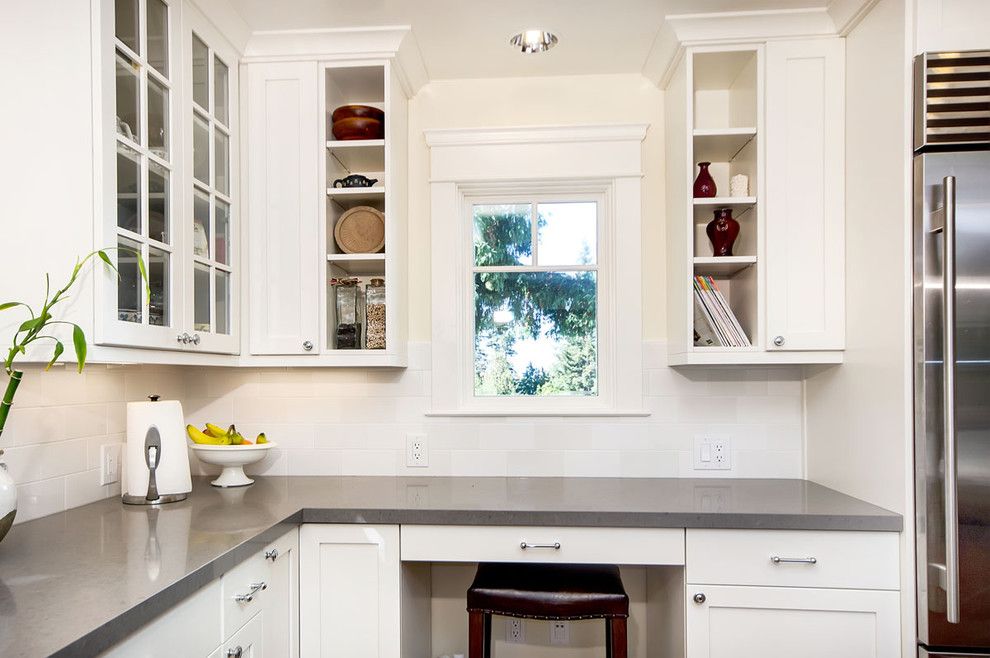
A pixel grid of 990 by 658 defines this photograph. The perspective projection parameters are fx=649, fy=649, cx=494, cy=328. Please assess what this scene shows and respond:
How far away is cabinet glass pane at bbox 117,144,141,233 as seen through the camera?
1.50 meters

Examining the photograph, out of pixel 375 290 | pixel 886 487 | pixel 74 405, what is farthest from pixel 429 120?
pixel 886 487

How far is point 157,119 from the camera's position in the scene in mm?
1668

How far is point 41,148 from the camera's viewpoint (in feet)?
4.67

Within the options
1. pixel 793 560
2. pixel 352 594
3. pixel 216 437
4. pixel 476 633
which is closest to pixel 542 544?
pixel 476 633

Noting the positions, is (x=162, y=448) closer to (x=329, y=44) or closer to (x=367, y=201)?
(x=367, y=201)

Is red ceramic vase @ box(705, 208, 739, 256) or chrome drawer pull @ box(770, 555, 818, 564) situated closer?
chrome drawer pull @ box(770, 555, 818, 564)

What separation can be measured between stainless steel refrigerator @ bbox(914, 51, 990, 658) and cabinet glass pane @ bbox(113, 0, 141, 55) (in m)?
1.95

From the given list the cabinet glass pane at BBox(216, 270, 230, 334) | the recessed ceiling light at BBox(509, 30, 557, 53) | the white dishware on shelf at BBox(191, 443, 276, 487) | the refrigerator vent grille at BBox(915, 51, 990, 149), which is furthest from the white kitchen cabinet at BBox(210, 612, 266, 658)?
the refrigerator vent grille at BBox(915, 51, 990, 149)

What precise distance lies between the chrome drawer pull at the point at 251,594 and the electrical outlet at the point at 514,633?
1110 millimetres

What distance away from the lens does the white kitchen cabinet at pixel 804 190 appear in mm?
2027

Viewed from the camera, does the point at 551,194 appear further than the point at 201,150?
Yes

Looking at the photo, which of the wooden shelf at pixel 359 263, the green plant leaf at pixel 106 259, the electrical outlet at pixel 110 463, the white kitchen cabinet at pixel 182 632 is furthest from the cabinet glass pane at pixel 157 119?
the white kitchen cabinet at pixel 182 632

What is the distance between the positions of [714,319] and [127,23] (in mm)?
1821

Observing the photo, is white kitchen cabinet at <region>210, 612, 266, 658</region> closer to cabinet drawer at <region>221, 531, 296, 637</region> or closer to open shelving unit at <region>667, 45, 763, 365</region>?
cabinet drawer at <region>221, 531, 296, 637</region>
